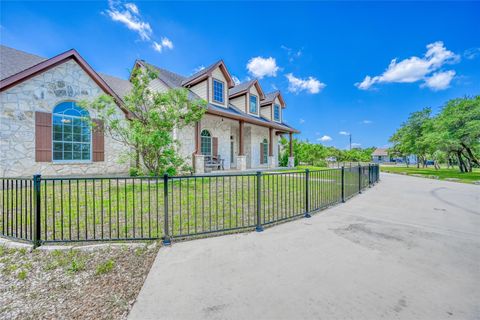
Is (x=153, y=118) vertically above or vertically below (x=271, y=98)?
below

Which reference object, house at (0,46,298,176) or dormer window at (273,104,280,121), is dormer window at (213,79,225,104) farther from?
dormer window at (273,104,280,121)

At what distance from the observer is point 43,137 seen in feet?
29.1

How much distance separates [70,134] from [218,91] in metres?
9.06

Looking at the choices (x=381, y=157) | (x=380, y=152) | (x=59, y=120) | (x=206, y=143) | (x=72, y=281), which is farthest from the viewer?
(x=380, y=152)

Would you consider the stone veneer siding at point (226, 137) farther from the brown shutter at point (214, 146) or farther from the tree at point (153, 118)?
the tree at point (153, 118)

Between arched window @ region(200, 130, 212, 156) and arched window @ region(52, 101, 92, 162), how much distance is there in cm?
615

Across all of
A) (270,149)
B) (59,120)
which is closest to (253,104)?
(270,149)

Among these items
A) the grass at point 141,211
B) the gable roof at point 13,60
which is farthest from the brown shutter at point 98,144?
the gable roof at point 13,60

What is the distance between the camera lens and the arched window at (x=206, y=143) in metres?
13.6

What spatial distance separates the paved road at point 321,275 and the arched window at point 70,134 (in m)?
9.60

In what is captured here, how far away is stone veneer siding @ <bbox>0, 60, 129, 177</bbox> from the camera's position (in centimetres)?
811

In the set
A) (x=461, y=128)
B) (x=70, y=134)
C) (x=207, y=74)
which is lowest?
(x=70, y=134)

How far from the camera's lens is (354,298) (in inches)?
84.6

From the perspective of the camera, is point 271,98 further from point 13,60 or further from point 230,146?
point 13,60
